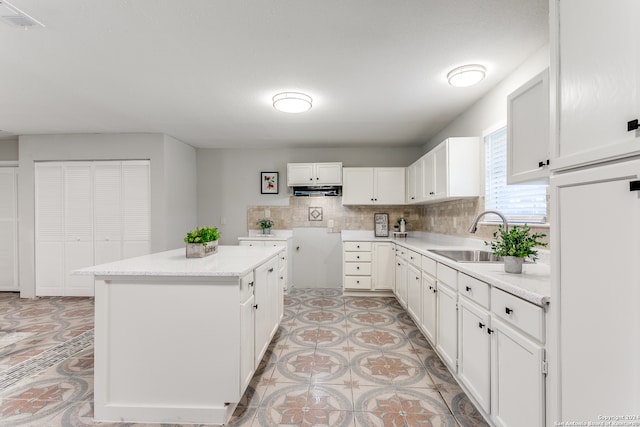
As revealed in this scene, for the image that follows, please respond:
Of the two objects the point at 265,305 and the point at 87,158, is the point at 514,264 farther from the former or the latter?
the point at 87,158

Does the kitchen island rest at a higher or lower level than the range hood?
lower

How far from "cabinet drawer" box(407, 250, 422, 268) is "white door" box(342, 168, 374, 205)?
4.92ft

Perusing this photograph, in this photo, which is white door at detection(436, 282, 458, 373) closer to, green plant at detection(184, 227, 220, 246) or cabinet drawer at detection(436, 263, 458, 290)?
cabinet drawer at detection(436, 263, 458, 290)

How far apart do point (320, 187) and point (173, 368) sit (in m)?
3.57

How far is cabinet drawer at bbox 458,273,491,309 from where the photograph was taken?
1.64 meters

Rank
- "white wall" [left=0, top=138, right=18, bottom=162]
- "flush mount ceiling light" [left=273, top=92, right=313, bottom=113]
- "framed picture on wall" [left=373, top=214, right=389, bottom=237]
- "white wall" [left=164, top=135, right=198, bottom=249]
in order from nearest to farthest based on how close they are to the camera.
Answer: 1. "flush mount ceiling light" [left=273, top=92, right=313, bottom=113]
2. "white wall" [left=164, top=135, right=198, bottom=249]
3. "white wall" [left=0, top=138, right=18, bottom=162]
4. "framed picture on wall" [left=373, top=214, right=389, bottom=237]

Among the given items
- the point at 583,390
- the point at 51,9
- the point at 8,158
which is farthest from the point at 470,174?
the point at 8,158

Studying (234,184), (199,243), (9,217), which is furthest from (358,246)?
(9,217)

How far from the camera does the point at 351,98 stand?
2.96m

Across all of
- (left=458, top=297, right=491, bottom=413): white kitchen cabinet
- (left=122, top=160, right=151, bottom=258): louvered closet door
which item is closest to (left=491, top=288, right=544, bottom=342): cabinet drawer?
(left=458, top=297, right=491, bottom=413): white kitchen cabinet

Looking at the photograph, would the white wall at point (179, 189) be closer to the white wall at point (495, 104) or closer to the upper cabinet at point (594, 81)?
the white wall at point (495, 104)

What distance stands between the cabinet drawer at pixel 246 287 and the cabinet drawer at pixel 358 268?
2.57 metres

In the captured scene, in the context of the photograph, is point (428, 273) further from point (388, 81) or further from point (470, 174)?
point (388, 81)

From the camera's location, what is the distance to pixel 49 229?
4.32 m
